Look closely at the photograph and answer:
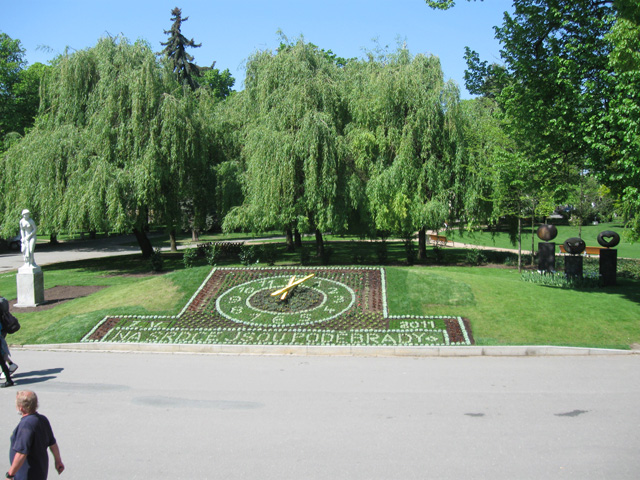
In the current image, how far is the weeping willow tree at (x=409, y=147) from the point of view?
67.9ft

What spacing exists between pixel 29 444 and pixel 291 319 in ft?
27.9

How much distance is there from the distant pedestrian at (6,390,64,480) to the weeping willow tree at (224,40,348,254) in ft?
50.8

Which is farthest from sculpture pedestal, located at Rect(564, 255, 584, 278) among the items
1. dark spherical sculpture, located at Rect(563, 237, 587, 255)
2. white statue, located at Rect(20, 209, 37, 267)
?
white statue, located at Rect(20, 209, 37, 267)

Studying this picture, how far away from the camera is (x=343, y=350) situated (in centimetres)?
1119

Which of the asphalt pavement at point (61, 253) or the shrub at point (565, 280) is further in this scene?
the asphalt pavement at point (61, 253)

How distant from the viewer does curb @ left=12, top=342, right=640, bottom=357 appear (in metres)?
10.7

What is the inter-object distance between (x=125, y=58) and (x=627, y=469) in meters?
22.6

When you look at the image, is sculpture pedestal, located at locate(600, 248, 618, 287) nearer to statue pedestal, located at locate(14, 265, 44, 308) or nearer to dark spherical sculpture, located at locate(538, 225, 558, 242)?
dark spherical sculpture, located at locate(538, 225, 558, 242)

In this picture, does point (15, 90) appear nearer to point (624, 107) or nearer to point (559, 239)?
point (624, 107)

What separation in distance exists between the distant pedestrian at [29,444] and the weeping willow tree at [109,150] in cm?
1635

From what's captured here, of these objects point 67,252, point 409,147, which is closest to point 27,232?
point 409,147

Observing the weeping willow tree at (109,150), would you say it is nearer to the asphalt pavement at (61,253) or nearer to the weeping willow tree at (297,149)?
the weeping willow tree at (297,149)

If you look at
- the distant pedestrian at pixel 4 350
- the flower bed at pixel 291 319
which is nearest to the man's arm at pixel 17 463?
the distant pedestrian at pixel 4 350

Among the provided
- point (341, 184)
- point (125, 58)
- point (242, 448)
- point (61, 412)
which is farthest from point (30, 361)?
point (125, 58)
